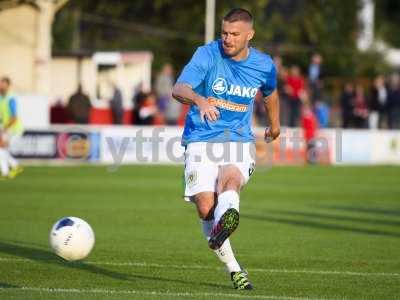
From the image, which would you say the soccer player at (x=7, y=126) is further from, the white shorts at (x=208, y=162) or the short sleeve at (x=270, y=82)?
the white shorts at (x=208, y=162)

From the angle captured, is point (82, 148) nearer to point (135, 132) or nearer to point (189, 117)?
point (135, 132)

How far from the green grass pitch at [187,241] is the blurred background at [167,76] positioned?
7069 mm

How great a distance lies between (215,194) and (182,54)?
54.6 m

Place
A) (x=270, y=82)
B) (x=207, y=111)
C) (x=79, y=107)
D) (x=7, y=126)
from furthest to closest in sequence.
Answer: (x=79, y=107), (x=7, y=126), (x=270, y=82), (x=207, y=111)

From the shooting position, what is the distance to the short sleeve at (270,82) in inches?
398

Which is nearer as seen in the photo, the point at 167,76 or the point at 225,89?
the point at 225,89

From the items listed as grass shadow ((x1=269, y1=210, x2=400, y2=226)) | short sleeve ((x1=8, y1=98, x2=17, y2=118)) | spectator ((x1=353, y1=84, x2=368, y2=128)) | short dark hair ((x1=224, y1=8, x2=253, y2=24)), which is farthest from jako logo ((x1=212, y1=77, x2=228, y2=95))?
spectator ((x1=353, y1=84, x2=368, y2=128))

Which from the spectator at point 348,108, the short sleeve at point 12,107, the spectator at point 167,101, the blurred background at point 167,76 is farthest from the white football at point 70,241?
the spectator at point 348,108

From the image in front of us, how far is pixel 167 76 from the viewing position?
3738 cm

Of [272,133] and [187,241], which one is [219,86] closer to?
[272,133]

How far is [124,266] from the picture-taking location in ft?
36.8

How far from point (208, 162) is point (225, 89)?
0.66 metres

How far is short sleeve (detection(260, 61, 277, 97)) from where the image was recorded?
10.1 m

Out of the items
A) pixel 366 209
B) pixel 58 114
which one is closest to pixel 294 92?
pixel 58 114
